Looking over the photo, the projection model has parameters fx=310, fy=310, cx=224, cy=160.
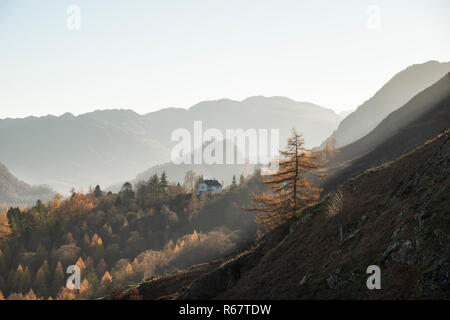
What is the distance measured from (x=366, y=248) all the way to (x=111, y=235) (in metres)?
128

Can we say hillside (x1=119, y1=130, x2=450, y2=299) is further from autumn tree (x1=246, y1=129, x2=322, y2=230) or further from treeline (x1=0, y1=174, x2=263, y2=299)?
treeline (x1=0, y1=174, x2=263, y2=299)

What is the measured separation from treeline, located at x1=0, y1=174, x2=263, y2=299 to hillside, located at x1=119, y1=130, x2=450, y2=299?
6398 centimetres

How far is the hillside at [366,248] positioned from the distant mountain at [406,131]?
47.1 metres

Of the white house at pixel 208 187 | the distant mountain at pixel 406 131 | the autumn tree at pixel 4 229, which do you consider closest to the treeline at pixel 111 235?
the autumn tree at pixel 4 229

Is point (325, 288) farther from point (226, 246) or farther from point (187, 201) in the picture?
point (187, 201)

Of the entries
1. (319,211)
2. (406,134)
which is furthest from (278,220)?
(406,134)

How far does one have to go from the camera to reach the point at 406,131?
277ft

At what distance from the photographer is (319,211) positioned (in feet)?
98.8

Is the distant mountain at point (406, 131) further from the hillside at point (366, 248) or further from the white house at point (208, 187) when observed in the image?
the white house at point (208, 187)

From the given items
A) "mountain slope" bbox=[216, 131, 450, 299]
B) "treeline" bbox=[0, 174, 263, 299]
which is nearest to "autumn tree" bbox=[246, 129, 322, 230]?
"mountain slope" bbox=[216, 131, 450, 299]

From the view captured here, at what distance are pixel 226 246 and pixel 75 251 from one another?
67.8 meters

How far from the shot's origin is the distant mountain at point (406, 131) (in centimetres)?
7488

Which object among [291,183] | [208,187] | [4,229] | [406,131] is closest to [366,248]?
[291,183]

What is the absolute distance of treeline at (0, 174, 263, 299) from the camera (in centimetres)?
10075
